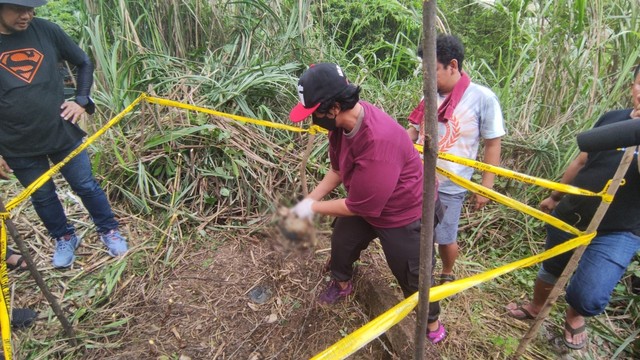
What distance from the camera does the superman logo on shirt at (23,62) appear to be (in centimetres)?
191

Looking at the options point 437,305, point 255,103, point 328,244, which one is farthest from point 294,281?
point 255,103

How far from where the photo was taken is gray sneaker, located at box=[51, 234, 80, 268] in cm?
244

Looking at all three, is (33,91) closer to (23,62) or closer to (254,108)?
(23,62)

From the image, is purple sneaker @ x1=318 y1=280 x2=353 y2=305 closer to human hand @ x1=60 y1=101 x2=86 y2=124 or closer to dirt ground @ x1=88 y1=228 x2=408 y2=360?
dirt ground @ x1=88 y1=228 x2=408 y2=360

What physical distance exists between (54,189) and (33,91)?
2.21ft

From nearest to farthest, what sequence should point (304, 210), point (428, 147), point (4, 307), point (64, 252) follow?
point (428, 147), point (4, 307), point (304, 210), point (64, 252)

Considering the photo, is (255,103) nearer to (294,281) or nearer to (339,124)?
(294,281)

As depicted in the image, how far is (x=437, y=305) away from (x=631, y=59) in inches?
100

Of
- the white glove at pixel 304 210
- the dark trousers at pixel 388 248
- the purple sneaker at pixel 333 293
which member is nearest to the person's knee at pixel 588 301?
the dark trousers at pixel 388 248

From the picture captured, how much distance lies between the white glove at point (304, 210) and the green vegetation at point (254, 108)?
744mm

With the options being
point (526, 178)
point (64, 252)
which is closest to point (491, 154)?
point (526, 178)

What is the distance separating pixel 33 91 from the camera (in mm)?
2008

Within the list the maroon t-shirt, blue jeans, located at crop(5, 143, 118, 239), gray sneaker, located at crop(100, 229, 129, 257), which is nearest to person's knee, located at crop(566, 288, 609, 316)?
the maroon t-shirt

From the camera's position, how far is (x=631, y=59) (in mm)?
2715
